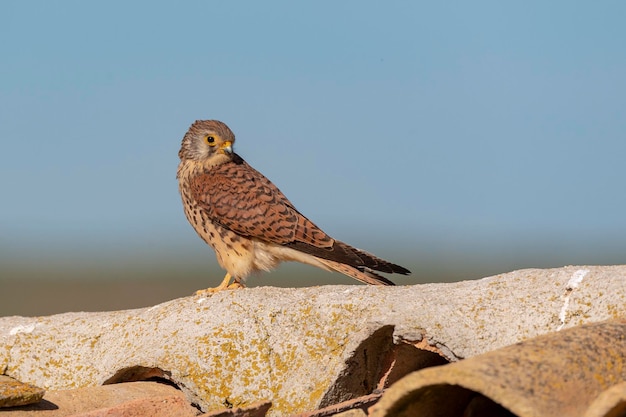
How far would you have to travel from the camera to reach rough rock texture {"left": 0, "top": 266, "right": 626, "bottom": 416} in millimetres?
4266

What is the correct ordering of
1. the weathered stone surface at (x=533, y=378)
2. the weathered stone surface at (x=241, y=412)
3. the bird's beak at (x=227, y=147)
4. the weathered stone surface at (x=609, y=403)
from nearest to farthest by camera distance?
1. the weathered stone surface at (x=609, y=403)
2. the weathered stone surface at (x=533, y=378)
3. the weathered stone surface at (x=241, y=412)
4. the bird's beak at (x=227, y=147)

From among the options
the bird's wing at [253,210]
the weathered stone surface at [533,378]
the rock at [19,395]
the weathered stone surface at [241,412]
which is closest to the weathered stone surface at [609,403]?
the weathered stone surface at [533,378]

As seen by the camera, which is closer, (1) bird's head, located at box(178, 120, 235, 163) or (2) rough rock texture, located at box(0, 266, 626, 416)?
(2) rough rock texture, located at box(0, 266, 626, 416)

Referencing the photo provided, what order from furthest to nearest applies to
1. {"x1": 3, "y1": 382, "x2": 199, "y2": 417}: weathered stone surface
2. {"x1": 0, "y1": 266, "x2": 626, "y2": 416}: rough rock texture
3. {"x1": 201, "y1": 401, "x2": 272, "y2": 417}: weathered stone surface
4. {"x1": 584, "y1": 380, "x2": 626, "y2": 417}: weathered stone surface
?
{"x1": 0, "y1": 266, "x2": 626, "y2": 416}: rough rock texture
{"x1": 3, "y1": 382, "x2": 199, "y2": 417}: weathered stone surface
{"x1": 201, "y1": 401, "x2": 272, "y2": 417}: weathered stone surface
{"x1": 584, "y1": 380, "x2": 626, "y2": 417}: weathered stone surface

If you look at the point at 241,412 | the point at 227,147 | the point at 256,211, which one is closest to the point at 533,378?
the point at 241,412

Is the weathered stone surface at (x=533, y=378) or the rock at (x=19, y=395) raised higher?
the weathered stone surface at (x=533, y=378)

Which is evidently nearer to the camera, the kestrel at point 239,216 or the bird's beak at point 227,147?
the kestrel at point 239,216

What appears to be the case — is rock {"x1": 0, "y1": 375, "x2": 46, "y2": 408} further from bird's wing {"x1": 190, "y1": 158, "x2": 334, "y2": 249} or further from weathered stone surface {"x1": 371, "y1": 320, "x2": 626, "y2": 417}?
bird's wing {"x1": 190, "y1": 158, "x2": 334, "y2": 249}

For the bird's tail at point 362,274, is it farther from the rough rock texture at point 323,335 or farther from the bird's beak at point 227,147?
the rough rock texture at point 323,335

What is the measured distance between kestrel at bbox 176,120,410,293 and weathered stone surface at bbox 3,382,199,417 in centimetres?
271

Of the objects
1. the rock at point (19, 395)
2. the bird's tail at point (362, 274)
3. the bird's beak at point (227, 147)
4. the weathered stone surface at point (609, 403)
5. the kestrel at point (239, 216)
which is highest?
the bird's beak at point (227, 147)

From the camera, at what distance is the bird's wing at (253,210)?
24.2 feet

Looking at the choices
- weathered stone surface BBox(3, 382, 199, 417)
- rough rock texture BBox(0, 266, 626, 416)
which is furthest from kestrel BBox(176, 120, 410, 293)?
weathered stone surface BBox(3, 382, 199, 417)

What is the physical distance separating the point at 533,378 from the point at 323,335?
6.92ft
